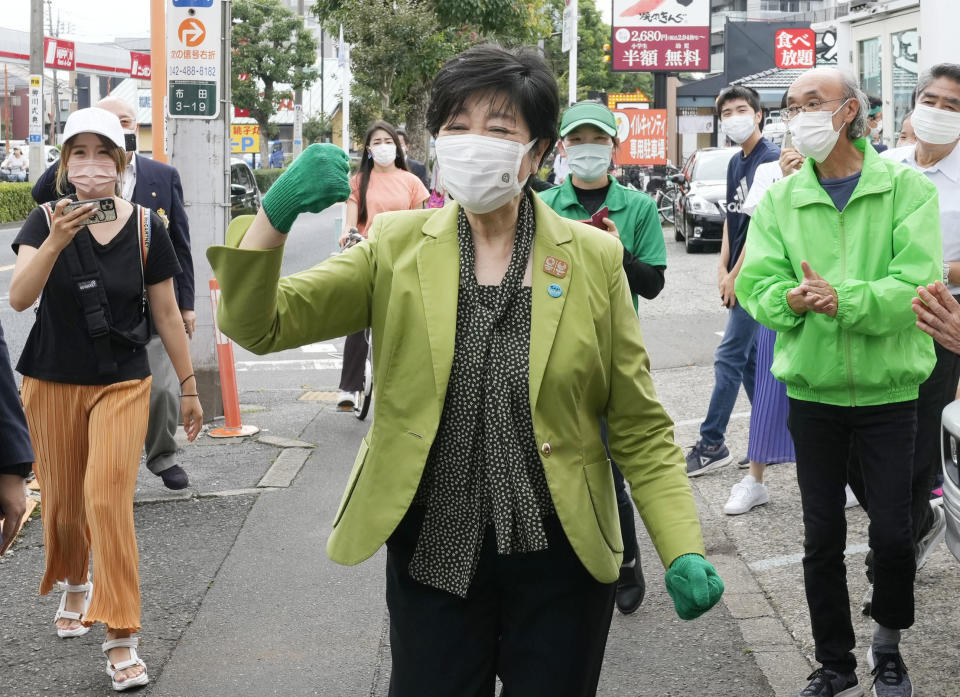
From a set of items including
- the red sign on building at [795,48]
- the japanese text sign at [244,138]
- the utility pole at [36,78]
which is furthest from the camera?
the red sign on building at [795,48]

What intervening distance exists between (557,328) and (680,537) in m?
0.53

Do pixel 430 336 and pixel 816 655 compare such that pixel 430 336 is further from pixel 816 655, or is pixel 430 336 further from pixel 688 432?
pixel 688 432

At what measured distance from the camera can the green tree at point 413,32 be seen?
32.1 metres

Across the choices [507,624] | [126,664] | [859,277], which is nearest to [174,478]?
[126,664]

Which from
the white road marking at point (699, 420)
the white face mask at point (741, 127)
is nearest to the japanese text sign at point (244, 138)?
the white road marking at point (699, 420)

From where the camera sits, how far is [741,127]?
24.6ft

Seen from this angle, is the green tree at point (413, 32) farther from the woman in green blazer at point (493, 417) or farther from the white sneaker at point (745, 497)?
the woman in green blazer at point (493, 417)

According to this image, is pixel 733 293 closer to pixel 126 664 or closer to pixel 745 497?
pixel 745 497

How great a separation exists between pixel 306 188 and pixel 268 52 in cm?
5684

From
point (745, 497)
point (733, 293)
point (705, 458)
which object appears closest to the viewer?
point (745, 497)

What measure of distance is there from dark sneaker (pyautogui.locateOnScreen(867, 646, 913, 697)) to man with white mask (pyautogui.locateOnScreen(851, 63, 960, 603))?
2.07 feet

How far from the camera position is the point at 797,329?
4355mm

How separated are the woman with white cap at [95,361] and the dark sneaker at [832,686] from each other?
232cm

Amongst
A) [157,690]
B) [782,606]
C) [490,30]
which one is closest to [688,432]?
[782,606]
